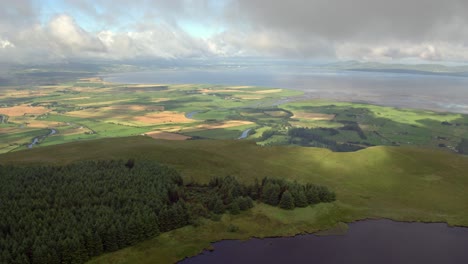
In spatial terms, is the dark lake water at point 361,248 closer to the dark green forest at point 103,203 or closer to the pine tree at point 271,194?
the dark green forest at point 103,203

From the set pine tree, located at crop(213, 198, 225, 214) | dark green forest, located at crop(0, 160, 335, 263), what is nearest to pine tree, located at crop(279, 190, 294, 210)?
dark green forest, located at crop(0, 160, 335, 263)

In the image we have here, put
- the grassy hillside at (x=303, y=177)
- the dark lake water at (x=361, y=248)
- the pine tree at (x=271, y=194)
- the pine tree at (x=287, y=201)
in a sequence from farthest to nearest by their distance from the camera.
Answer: the pine tree at (x=271, y=194) < the pine tree at (x=287, y=201) < the grassy hillside at (x=303, y=177) < the dark lake water at (x=361, y=248)

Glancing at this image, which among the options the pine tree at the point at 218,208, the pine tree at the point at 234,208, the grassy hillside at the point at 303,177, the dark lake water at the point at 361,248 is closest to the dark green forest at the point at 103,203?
the pine tree at the point at 218,208

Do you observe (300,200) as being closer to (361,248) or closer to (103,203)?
(361,248)

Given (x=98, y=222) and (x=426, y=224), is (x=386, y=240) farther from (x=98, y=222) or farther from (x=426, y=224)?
(x=98, y=222)

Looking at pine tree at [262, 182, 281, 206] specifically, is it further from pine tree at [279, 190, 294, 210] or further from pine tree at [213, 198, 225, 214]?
pine tree at [213, 198, 225, 214]

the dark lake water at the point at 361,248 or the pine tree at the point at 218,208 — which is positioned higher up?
the pine tree at the point at 218,208
